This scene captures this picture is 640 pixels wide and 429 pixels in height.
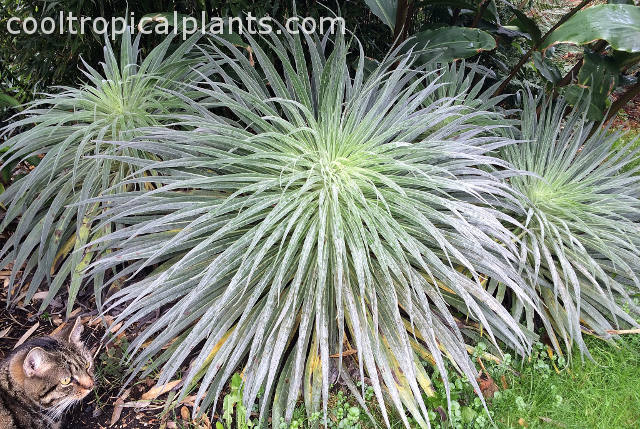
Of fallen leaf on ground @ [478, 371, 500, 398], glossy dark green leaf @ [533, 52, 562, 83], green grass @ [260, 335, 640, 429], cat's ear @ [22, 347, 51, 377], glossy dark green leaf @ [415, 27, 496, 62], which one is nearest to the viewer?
cat's ear @ [22, 347, 51, 377]

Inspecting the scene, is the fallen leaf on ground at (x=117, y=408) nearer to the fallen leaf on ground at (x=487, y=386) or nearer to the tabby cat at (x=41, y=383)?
the tabby cat at (x=41, y=383)

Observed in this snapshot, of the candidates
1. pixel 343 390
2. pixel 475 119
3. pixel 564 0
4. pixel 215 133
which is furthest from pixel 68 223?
pixel 564 0

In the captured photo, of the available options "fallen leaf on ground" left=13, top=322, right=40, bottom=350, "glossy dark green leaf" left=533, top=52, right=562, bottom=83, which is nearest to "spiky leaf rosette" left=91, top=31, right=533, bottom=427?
"fallen leaf on ground" left=13, top=322, right=40, bottom=350

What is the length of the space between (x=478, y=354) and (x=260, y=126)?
45.1 inches

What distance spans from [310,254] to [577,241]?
100 centimetres

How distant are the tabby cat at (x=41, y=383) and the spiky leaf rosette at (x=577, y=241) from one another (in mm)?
1576

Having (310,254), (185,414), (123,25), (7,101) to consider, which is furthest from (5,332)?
(123,25)

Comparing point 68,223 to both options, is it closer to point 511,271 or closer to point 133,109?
point 133,109

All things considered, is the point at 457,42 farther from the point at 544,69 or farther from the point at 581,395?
the point at 581,395

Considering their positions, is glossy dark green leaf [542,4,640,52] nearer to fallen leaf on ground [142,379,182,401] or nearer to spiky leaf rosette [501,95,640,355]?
spiky leaf rosette [501,95,640,355]

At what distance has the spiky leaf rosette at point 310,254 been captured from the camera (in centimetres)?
143

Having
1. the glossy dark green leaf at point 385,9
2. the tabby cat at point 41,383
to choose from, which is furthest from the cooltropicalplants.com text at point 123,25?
the tabby cat at point 41,383

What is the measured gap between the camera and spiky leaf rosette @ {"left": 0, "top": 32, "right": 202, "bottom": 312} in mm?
1789

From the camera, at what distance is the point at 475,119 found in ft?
7.12
